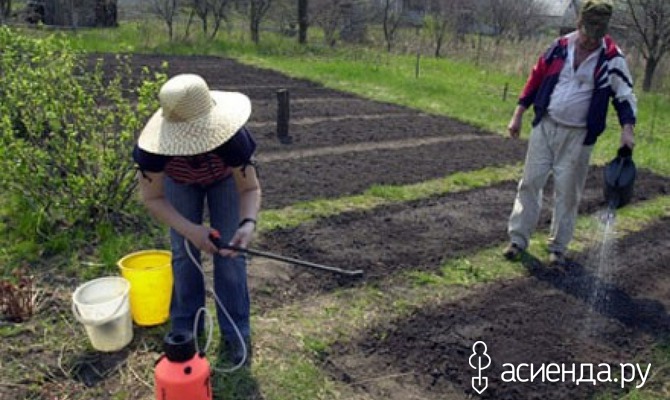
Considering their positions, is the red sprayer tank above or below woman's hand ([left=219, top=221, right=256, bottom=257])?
below

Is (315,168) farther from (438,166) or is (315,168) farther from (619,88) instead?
(619,88)

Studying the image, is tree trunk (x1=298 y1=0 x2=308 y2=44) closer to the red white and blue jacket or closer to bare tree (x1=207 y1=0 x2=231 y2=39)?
bare tree (x1=207 y1=0 x2=231 y2=39)

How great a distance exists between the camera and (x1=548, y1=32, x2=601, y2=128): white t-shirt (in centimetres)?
389

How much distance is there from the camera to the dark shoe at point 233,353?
9.91 feet

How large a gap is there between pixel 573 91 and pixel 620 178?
66 cm

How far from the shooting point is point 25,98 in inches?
164

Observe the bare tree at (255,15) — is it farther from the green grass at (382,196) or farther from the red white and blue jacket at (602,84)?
the red white and blue jacket at (602,84)

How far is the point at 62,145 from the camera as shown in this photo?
4.04 meters

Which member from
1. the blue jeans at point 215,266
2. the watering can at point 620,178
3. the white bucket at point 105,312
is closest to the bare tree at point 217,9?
the watering can at point 620,178

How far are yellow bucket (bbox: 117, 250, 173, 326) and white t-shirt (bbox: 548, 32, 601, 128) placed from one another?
2572 mm

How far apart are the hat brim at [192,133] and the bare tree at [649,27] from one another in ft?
45.6

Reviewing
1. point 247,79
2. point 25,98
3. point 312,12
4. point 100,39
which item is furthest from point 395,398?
point 312,12

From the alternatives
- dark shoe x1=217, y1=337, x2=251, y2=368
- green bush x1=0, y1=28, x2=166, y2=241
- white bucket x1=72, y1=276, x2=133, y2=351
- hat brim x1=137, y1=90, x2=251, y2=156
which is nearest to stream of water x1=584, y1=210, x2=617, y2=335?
dark shoe x1=217, y1=337, x2=251, y2=368

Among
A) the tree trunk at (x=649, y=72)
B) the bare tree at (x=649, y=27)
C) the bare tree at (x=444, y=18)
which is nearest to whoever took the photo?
the bare tree at (x=649, y=27)
